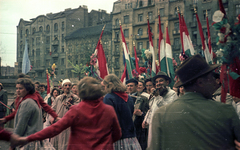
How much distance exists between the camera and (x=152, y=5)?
123 feet

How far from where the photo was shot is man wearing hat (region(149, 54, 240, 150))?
6.50ft

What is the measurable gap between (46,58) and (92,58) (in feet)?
159

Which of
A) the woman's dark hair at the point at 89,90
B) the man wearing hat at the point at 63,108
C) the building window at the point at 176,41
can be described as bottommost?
the man wearing hat at the point at 63,108

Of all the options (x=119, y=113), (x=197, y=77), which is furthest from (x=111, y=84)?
(x=197, y=77)

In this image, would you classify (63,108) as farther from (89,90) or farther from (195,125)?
(195,125)

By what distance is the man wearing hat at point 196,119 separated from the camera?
6.50 feet

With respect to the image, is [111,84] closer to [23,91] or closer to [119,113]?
[119,113]

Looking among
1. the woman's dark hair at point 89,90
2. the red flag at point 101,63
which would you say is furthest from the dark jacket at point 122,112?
the red flag at point 101,63

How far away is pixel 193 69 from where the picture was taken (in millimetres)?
2264

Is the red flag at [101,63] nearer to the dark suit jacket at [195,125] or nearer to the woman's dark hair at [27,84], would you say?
the woman's dark hair at [27,84]

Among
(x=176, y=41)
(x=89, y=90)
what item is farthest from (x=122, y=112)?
(x=176, y=41)

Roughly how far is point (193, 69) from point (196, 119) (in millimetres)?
446

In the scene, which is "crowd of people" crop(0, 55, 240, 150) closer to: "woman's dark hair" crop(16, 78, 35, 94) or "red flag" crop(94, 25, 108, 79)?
"woman's dark hair" crop(16, 78, 35, 94)

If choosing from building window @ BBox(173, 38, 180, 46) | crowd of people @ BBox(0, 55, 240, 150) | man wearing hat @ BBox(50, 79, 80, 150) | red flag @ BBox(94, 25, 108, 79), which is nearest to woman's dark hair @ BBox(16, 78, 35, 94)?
crowd of people @ BBox(0, 55, 240, 150)
